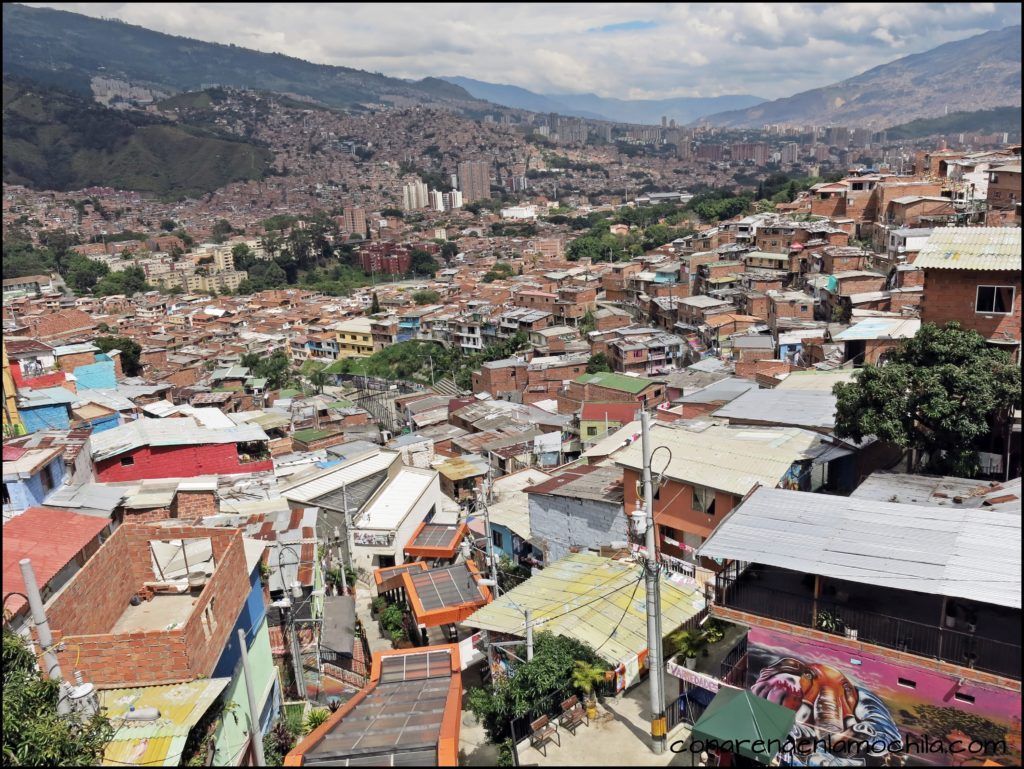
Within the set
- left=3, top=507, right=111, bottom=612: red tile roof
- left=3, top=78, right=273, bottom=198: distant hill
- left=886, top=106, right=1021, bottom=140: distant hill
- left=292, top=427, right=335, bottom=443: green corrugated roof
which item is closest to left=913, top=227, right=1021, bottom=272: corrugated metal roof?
left=3, top=507, right=111, bottom=612: red tile roof

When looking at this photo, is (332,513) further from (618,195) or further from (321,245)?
(618,195)

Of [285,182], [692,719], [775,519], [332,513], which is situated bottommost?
[332,513]

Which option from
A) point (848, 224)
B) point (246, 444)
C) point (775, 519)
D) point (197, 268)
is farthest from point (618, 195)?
point (775, 519)

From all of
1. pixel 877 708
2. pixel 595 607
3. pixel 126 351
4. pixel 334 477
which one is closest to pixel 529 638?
Answer: pixel 595 607

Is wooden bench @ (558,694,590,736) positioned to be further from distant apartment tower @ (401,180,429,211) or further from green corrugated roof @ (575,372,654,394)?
distant apartment tower @ (401,180,429,211)

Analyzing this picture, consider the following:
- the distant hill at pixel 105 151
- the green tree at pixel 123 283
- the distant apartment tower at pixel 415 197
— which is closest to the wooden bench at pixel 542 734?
the green tree at pixel 123 283

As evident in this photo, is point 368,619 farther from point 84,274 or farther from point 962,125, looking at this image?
point 962,125
